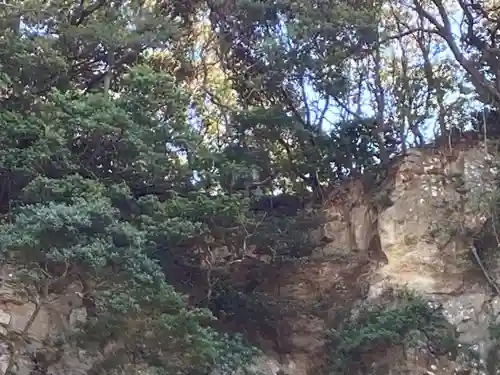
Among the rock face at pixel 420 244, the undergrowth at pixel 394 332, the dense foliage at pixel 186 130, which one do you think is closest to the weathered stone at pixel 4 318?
the dense foliage at pixel 186 130

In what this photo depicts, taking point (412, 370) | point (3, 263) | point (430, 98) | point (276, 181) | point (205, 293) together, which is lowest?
point (412, 370)

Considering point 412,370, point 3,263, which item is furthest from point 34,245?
point 412,370

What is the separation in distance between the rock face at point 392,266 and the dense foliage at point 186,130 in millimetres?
444

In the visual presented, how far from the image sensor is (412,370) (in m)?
7.20

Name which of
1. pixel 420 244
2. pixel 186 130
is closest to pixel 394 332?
pixel 420 244

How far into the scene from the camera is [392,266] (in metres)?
8.13

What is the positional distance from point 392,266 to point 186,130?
2.94 m

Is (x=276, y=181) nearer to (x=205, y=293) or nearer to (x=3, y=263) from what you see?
(x=205, y=293)

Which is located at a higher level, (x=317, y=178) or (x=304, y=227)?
(x=317, y=178)

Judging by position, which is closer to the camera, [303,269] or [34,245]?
[34,245]

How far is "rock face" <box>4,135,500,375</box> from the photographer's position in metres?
7.57

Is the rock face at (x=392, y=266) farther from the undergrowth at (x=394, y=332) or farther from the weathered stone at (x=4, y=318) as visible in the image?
the weathered stone at (x=4, y=318)

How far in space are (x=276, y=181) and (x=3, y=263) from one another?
4.07 metres

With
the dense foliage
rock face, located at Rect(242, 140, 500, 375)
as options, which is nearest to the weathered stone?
the dense foliage
